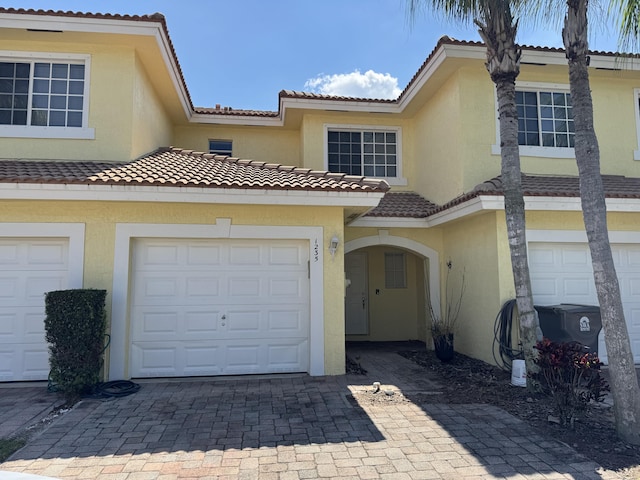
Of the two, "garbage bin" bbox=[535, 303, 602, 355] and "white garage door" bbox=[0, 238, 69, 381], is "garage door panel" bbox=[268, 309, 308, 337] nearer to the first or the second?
"white garage door" bbox=[0, 238, 69, 381]

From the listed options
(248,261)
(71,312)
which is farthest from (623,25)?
(71,312)

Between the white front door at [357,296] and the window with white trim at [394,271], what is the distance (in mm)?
695

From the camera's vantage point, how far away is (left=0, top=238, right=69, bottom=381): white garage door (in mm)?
7637

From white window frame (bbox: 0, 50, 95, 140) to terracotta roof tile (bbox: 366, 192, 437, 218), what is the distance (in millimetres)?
6972

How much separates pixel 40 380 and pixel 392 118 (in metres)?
11.4

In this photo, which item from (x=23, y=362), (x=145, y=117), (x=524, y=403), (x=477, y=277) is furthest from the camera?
(x=145, y=117)

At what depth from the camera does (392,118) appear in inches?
516

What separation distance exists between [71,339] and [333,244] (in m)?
4.92

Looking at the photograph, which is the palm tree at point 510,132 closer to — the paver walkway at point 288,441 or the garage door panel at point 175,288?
the paver walkway at point 288,441

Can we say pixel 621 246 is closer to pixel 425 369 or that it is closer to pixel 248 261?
pixel 425 369

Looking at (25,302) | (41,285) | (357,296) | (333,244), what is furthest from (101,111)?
(357,296)

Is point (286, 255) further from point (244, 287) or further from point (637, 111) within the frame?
point (637, 111)

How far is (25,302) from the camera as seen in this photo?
7695mm

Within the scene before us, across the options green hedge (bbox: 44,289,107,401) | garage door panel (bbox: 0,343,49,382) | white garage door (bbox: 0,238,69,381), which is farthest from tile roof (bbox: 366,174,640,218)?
garage door panel (bbox: 0,343,49,382)
